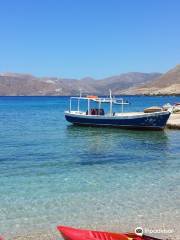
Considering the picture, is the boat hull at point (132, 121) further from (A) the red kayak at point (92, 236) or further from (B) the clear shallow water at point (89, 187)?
(A) the red kayak at point (92, 236)

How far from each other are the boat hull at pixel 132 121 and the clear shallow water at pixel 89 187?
1303 centimetres

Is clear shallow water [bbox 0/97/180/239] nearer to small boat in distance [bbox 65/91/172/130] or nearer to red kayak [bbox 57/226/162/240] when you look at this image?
red kayak [bbox 57/226/162/240]

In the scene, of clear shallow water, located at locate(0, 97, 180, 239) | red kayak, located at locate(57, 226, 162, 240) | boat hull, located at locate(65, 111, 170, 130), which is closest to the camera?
red kayak, located at locate(57, 226, 162, 240)

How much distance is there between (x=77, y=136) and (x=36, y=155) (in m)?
14.5

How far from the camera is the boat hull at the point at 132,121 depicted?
47.5 meters

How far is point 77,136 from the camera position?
4347 centimetres

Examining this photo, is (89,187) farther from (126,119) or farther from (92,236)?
(126,119)

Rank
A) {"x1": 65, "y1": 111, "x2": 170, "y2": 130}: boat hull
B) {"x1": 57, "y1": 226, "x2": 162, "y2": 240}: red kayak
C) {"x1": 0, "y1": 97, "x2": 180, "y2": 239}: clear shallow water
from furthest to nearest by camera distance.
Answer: {"x1": 65, "y1": 111, "x2": 170, "y2": 130}: boat hull < {"x1": 0, "y1": 97, "x2": 180, "y2": 239}: clear shallow water < {"x1": 57, "y1": 226, "x2": 162, "y2": 240}: red kayak

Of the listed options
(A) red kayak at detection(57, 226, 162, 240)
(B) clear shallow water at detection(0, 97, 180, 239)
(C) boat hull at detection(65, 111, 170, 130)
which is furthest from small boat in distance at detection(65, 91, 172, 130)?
(A) red kayak at detection(57, 226, 162, 240)

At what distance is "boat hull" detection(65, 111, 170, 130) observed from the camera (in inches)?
1871

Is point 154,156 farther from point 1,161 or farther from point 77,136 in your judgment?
point 77,136

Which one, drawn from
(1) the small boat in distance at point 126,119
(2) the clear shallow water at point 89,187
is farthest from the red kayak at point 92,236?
(1) the small boat in distance at point 126,119

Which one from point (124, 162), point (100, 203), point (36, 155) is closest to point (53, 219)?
point (100, 203)

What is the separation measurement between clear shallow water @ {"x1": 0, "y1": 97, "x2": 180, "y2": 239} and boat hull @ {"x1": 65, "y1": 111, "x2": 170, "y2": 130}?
1303 centimetres
